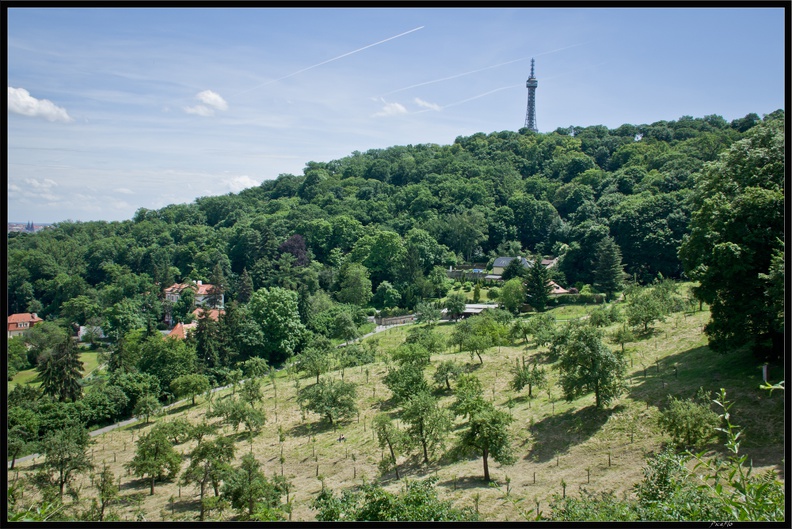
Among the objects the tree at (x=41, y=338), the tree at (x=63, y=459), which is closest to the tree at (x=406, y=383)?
the tree at (x=63, y=459)

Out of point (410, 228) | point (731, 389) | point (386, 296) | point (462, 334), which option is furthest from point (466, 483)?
point (410, 228)

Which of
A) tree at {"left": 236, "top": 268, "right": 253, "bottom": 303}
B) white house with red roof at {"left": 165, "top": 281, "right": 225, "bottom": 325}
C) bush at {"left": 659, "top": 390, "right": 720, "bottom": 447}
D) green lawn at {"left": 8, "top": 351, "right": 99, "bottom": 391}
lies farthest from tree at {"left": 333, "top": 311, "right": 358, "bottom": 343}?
bush at {"left": 659, "top": 390, "right": 720, "bottom": 447}

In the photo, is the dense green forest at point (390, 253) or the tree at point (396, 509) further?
the dense green forest at point (390, 253)

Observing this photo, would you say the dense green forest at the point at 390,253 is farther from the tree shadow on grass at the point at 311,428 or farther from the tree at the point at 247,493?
the tree shadow on grass at the point at 311,428

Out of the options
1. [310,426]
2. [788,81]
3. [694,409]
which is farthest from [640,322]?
[788,81]

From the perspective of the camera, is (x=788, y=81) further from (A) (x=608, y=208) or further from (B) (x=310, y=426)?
(A) (x=608, y=208)

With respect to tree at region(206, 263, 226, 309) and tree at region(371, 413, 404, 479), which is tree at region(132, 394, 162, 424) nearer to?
tree at region(371, 413, 404, 479)
